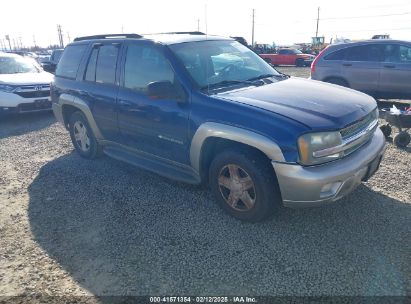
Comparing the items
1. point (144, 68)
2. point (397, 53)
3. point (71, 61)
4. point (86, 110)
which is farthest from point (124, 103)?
point (397, 53)

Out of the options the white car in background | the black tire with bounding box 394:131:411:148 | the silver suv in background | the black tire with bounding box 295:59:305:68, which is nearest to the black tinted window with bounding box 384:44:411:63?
the silver suv in background

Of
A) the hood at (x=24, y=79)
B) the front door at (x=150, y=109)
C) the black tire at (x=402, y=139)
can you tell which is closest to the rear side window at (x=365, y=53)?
the black tire at (x=402, y=139)

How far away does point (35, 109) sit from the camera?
8680 mm

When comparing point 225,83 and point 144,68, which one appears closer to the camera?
point 225,83

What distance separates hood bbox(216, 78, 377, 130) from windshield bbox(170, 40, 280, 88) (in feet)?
1.13

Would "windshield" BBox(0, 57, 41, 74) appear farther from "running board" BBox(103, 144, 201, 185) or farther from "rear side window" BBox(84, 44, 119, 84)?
"running board" BBox(103, 144, 201, 185)

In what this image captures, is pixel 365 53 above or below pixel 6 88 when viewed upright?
above

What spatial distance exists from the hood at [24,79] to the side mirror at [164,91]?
5951 millimetres

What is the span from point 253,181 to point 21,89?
7.33 meters

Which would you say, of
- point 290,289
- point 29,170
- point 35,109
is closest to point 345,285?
point 290,289

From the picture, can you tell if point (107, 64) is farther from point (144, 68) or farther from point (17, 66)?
point (17, 66)

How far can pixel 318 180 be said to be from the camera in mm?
2959

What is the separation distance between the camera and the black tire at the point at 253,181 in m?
3.27

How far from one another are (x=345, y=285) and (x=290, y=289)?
1.41 ft
